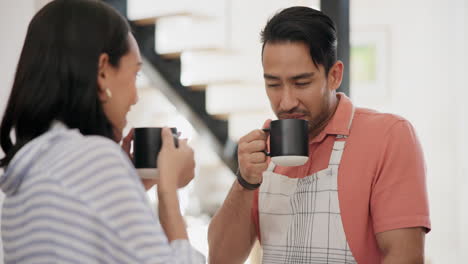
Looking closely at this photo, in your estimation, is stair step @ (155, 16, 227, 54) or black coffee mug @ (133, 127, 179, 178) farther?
stair step @ (155, 16, 227, 54)

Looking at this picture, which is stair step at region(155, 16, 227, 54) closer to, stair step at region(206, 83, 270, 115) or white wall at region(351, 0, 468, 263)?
stair step at region(206, 83, 270, 115)

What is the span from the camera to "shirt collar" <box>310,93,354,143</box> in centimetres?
145

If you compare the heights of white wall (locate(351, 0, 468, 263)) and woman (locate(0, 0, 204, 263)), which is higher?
woman (locate(0, 0, 204, 263))

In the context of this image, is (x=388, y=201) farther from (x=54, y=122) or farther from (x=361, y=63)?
(x=361, y=63)

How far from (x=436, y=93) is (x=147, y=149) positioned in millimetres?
3261

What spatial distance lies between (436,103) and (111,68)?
3.39 m

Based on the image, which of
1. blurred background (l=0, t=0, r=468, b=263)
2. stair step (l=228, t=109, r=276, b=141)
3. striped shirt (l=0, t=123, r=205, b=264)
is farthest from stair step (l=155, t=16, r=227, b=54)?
striped shirt (l=0, t=123, r=205, b=264)

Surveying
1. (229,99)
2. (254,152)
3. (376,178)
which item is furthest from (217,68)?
(376,178)

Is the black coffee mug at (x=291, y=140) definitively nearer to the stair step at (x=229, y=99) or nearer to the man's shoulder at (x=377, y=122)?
the man's shoulder at (x=377, y=122)

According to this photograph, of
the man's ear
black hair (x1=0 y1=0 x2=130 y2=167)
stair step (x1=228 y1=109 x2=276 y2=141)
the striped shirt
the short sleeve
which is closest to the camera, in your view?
the striped shirt

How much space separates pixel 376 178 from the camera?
1352mm

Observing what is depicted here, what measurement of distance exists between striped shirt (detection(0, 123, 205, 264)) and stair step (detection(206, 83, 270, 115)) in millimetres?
1885

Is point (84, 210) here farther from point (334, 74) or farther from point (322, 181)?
point (334, 74)

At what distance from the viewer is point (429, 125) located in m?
3.94
